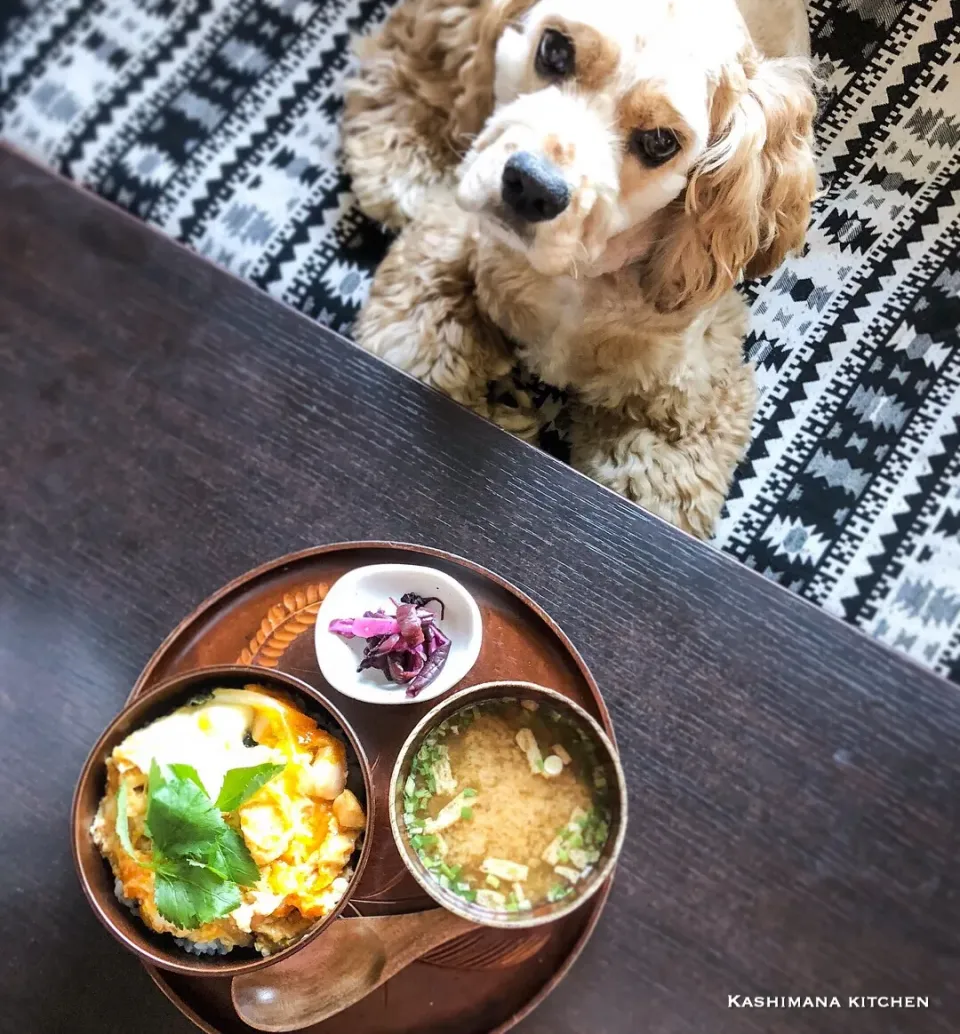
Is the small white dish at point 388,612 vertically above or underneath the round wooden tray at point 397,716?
above

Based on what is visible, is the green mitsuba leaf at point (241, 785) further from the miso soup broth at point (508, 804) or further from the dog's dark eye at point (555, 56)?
the dog's dark eye at point (555, 56)

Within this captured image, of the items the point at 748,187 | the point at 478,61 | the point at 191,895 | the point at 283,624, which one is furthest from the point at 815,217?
the point at 191,895

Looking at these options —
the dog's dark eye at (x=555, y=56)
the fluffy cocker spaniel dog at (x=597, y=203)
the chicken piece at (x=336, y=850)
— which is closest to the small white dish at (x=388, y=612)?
the chicken piece at (x=336, y=850)

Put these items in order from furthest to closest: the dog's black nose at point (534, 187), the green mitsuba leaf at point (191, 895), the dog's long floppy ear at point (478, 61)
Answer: the dog's long floppy ear at point (478, 61), the dog's black nose at point (534, 187), the green mitsuba leaf at point (191, 895)

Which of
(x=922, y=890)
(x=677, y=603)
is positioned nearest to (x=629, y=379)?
(x=677, y=603)

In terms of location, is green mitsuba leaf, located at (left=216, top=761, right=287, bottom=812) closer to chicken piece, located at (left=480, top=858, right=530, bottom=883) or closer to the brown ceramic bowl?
the brown ceramic bowl

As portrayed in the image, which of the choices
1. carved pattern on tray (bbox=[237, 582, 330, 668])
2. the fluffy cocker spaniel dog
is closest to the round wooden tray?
carved pattern on tray (bbox=[237, 582, 330, 668])

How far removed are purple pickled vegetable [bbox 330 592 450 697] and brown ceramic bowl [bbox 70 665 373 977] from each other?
0.21ft

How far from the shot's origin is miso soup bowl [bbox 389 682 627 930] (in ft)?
2.06

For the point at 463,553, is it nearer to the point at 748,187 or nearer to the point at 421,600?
the point at 421,600

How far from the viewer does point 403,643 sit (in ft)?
2.31

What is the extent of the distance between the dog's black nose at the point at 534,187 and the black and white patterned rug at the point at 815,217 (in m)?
0.22

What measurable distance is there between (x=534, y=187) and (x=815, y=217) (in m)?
0.25

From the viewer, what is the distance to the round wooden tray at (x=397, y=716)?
0.73 metres
